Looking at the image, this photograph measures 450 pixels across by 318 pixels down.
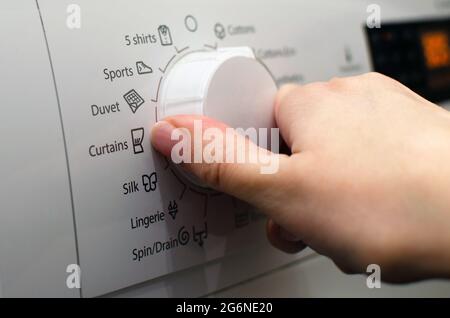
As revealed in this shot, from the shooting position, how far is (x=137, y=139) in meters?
0.35

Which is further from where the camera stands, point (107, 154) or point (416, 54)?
point (416, 54)

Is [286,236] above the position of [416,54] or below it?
below

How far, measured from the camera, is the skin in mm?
327

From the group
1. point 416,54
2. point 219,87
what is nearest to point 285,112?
point 219,87

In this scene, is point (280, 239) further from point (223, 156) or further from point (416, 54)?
point (416, 54)

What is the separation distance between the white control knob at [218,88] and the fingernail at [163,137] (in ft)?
0.05

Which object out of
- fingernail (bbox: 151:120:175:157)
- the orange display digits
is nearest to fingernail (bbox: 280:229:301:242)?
fingernail (bbox: 151:120:175:157)

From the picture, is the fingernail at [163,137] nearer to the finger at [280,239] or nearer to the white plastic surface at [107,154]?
the white plastic surface at [107,154]

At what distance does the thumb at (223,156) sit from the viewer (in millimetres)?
333

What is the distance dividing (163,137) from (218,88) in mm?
54

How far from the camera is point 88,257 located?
1.09 feet

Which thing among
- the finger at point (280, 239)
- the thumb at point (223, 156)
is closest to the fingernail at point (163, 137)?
the thumb at point (223, 156)

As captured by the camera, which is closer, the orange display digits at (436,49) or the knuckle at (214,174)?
the knuckle at (214,174)

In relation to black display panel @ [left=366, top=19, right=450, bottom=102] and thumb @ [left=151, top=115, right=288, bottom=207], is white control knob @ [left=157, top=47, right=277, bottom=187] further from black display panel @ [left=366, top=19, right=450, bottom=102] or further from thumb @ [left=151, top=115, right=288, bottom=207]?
black display panel @ [left=366, top=19, right=450, bottom=102]
